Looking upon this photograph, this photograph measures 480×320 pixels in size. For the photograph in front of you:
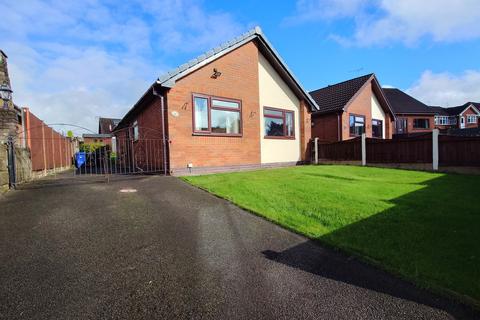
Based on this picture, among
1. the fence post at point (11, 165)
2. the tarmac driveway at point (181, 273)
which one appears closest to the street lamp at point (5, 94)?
the fence post at point (11, 165)

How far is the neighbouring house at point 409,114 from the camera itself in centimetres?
3478

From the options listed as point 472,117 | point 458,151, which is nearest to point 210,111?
point 458,151

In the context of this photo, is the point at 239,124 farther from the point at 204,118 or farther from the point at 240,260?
the point at 240,260

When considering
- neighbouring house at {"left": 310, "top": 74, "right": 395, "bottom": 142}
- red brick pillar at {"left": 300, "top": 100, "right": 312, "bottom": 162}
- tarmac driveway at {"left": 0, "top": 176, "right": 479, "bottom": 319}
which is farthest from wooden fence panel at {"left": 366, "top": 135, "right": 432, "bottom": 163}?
tarmac driveway at {"left": 0, "top": 176, "right": 479, "bottom": 319}

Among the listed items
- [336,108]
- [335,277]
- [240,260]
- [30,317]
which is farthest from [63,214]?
[336,108]

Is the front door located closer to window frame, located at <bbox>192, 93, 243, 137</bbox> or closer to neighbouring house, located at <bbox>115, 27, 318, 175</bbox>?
neighbouring house, located at <bbox>115, 27, 318, 175</bbox>

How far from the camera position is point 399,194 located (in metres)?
6.68

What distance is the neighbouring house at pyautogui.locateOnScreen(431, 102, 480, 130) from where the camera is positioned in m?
49.2

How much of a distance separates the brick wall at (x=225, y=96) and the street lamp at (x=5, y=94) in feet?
15.7

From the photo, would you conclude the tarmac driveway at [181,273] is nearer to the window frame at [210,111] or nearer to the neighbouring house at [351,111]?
the window frame at [210,111]

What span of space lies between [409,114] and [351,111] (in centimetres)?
A: 2122

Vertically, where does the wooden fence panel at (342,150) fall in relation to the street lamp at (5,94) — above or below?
below

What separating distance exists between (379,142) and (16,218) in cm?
1501

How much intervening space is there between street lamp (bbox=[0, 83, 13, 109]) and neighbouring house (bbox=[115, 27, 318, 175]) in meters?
3.47
